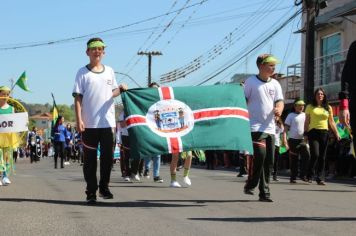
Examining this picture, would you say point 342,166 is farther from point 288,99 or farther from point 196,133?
point 288,99

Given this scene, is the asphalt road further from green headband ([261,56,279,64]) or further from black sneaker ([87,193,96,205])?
green headband ([261,56,279,64])

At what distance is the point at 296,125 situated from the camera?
14.7 meters

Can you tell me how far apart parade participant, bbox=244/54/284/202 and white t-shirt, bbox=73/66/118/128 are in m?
2.03

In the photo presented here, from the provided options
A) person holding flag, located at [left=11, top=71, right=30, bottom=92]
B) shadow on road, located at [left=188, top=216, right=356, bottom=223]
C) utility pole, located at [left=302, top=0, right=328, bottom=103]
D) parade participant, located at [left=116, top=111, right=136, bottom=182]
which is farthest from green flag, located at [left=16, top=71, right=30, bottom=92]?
shadow on road, located at [left=188, top=216, right=356, bottom=223]

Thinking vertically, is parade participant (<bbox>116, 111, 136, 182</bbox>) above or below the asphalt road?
above

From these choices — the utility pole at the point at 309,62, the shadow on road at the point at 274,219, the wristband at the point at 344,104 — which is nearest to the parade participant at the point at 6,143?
the shadow on road at the point at 274,219

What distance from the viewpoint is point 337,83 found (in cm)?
2644

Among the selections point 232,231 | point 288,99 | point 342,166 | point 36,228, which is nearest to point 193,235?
point 232,231

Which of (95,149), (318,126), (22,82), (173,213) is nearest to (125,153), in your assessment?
(318,126)

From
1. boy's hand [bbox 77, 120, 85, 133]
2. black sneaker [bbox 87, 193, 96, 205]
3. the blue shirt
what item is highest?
the blue shirt

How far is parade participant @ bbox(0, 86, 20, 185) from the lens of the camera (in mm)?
12062

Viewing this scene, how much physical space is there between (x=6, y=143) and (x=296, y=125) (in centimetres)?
622

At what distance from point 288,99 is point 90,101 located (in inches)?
1081

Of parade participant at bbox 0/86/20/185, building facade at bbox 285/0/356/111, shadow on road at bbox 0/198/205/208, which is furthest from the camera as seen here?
building facade at bbox 285/0/356/111
